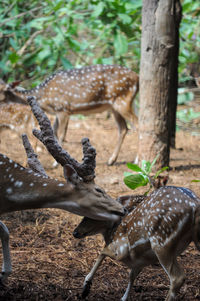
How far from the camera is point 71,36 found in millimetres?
10312

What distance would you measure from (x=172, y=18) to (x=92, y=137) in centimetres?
439

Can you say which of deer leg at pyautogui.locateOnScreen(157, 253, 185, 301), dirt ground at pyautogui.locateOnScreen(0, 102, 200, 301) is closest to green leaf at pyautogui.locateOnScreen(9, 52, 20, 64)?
dirt ground at pyautogui.locateOnScreen(0, 102, 200, 301)

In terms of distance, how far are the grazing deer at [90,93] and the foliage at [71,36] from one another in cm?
146

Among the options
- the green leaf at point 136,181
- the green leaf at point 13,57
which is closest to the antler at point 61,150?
the green leaf at point 136,181

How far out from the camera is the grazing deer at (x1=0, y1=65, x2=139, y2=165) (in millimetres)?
7250

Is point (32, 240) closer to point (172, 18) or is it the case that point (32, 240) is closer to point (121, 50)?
point (172, 18)

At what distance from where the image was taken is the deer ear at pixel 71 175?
9.37 feet

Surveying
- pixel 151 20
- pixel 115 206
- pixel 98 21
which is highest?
pixel 98 21

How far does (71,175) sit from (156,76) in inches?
118

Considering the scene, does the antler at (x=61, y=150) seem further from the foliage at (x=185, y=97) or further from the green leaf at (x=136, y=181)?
the foliage at (x=185, y=97)

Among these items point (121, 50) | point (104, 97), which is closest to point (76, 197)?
point (104, 97)

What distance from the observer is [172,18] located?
536 centimetres

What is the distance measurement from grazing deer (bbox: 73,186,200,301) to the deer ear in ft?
1.10

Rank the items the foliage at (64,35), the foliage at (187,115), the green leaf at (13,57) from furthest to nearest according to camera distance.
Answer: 1. the foliage at (187,115)
2. the green leaf at (13,57)
3. the foliage at (64,35)
